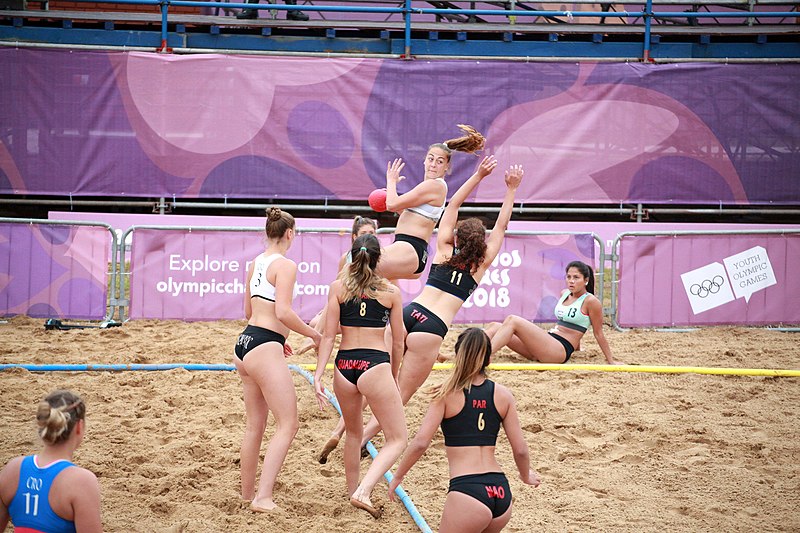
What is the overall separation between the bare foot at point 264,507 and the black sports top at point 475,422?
4.88ft

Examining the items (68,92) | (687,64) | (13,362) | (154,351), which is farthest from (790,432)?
(68,92)

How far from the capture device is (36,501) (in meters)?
3.37

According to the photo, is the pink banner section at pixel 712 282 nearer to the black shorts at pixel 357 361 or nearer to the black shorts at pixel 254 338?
the black shorts at pixel 357 361

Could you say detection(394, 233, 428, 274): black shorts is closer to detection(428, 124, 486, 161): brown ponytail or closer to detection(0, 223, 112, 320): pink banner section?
detection(428, 124, 486, 161): brown ponytail

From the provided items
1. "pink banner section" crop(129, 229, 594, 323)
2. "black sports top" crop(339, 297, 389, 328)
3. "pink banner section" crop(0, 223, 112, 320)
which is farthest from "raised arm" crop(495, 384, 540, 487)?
"pink banner section" crop(0, 223, 112, 320)

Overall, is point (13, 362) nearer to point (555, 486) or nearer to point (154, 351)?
point (154, 351)

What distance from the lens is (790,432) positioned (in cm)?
688

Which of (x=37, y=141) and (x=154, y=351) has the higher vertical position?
(x=37, y=141)

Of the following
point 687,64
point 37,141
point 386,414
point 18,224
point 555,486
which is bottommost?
point 555,486

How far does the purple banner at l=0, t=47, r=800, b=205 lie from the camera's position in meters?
13.3

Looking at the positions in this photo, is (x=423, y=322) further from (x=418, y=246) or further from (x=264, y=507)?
(x=264, y=507)

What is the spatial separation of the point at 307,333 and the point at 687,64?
1064 cm

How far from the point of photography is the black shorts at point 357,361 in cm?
514

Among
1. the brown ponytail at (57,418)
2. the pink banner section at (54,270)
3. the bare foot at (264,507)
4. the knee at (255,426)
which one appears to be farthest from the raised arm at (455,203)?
the pink banner section at (54,270)
